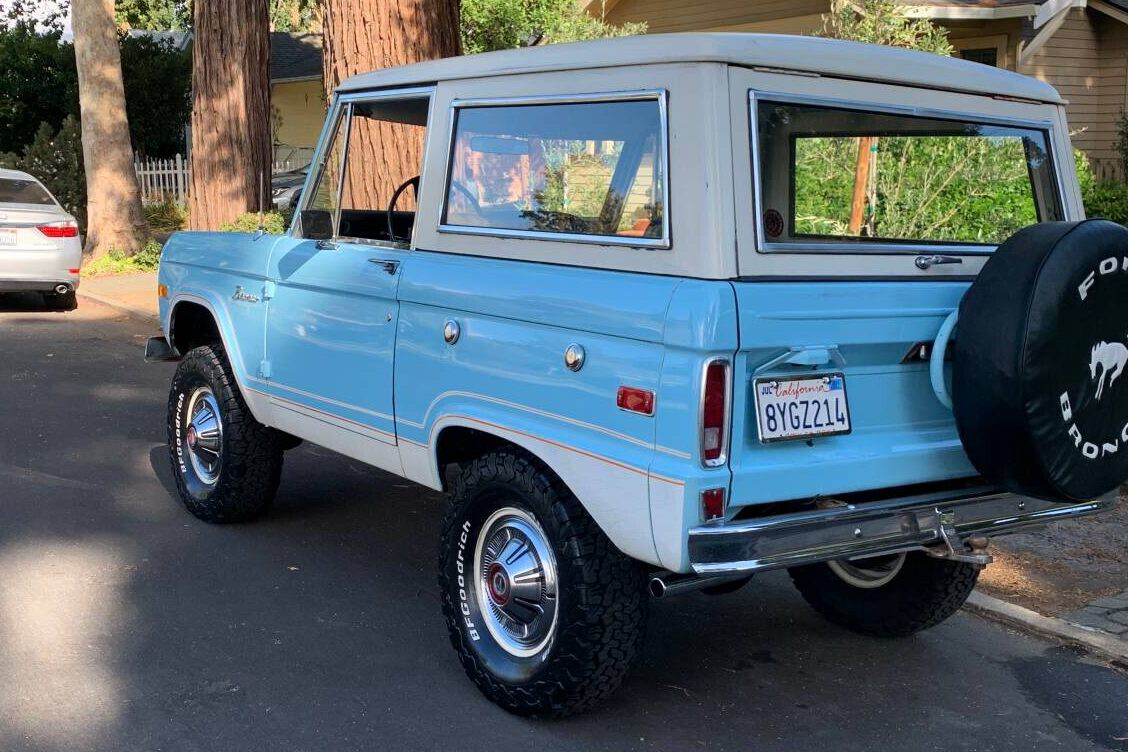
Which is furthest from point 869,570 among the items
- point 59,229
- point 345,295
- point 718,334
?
point 59,229

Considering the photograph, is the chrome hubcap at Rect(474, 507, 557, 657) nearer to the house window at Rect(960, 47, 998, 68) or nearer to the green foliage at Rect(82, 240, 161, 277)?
the house window at Rect(960, 47, 998, 68)

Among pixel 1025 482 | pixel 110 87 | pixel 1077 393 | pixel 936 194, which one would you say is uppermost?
pixel 110 87

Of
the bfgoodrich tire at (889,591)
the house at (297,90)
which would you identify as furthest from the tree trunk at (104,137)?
the house at (297,90)

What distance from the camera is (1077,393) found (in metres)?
3.54

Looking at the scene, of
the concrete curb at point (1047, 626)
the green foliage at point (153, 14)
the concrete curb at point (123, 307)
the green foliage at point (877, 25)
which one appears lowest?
the concrete curb at point (1047, 626)

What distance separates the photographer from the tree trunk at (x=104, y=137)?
17094 millimetres

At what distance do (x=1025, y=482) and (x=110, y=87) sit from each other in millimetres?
16467

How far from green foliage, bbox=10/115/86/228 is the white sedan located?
9.39m

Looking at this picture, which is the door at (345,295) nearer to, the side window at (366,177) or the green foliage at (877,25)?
the side window at (366,177)

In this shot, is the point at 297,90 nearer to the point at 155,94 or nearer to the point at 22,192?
the point at 155,94

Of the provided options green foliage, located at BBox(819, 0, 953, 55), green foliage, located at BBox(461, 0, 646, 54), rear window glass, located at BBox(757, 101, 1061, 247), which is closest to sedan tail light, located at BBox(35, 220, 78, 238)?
green foliage, located at BBox(819, 0, 953, 55)

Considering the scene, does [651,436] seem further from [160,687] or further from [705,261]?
[160,687]

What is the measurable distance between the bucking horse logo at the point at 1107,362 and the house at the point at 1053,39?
11.9 m

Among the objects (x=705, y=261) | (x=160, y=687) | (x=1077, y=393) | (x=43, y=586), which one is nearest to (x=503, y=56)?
(x=705, y=261)
